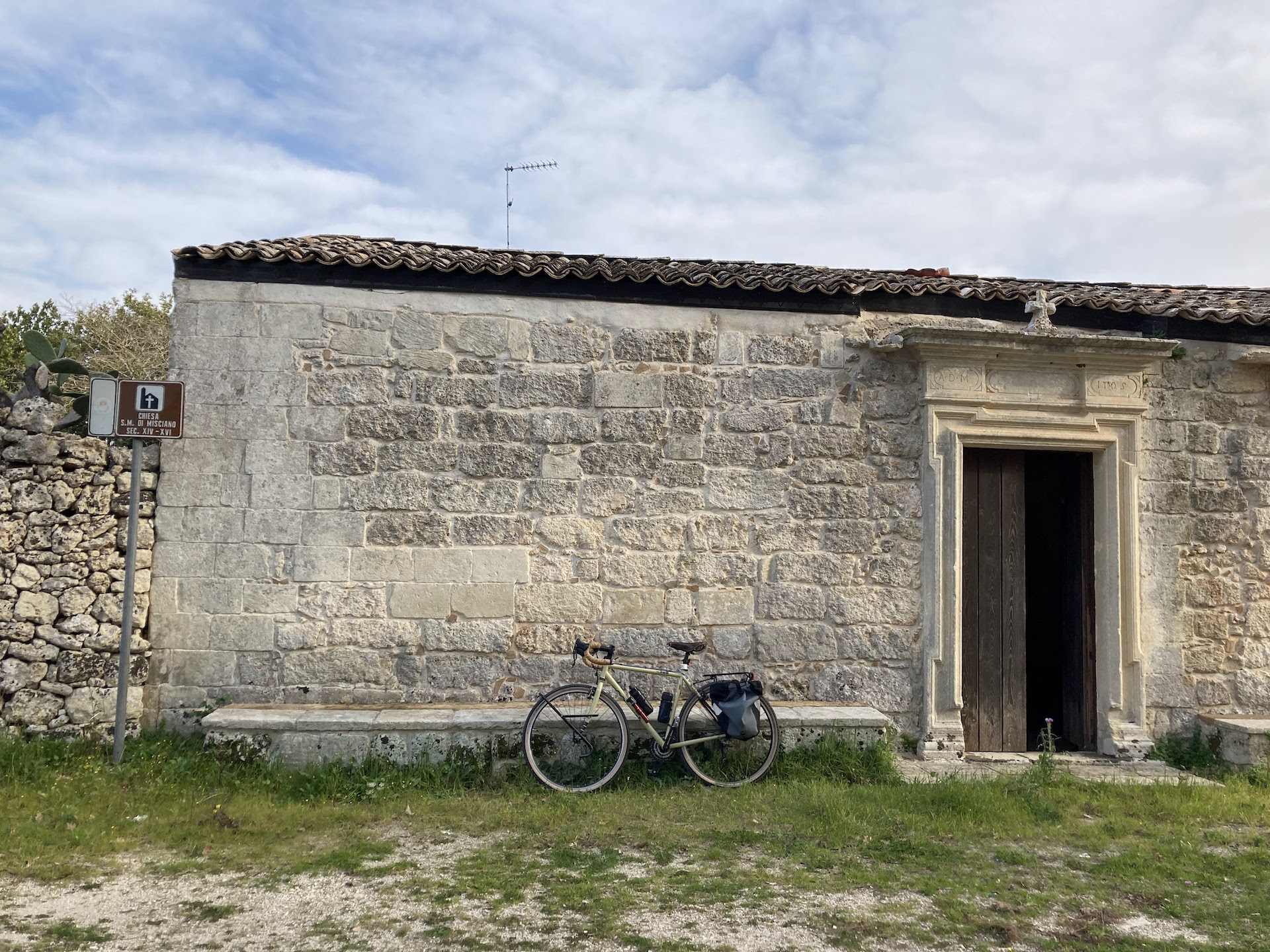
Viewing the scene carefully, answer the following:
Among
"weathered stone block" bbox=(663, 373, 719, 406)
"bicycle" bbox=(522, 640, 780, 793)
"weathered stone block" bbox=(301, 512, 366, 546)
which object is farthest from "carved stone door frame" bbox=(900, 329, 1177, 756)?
"weathered stone block" bbox=(301, 512, 366, 546)

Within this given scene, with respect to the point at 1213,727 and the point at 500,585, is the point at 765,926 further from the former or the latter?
the point at 1213,727

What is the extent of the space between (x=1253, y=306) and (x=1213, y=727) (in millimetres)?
3246

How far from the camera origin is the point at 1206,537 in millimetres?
6477

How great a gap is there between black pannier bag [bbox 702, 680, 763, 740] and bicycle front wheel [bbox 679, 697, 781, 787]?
5cm

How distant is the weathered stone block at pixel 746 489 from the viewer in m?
6.16

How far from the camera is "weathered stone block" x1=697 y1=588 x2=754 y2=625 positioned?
6.12m

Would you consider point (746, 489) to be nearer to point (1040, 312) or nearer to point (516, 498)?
point (516, 498)

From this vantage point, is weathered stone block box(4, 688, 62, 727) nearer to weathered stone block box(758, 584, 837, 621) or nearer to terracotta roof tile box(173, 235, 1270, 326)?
terracotta roof tile box(173, 235, 1270, 326)

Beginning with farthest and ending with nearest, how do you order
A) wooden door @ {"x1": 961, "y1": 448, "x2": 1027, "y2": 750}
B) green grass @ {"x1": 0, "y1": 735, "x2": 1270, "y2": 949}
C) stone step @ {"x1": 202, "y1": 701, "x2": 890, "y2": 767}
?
wooden door @ {"x1": 961, "y1": 448, "x2": 1027, "y2": 750} < stone step @ {"x1": 202, "y1": 701, "x2": 890, "y2": 767} < green grass @ {"x1": 0, "y1": 735, "x2": 1270, "y2": 949}

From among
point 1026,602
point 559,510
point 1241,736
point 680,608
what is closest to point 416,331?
point 559,510

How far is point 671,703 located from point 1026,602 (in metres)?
2.90

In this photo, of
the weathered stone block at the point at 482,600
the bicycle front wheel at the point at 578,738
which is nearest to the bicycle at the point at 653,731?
the bicycle front wheel at the point at 578,738

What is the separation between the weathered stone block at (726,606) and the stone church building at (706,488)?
2 cm

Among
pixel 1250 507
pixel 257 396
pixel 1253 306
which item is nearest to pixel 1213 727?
pixel 1250 507
